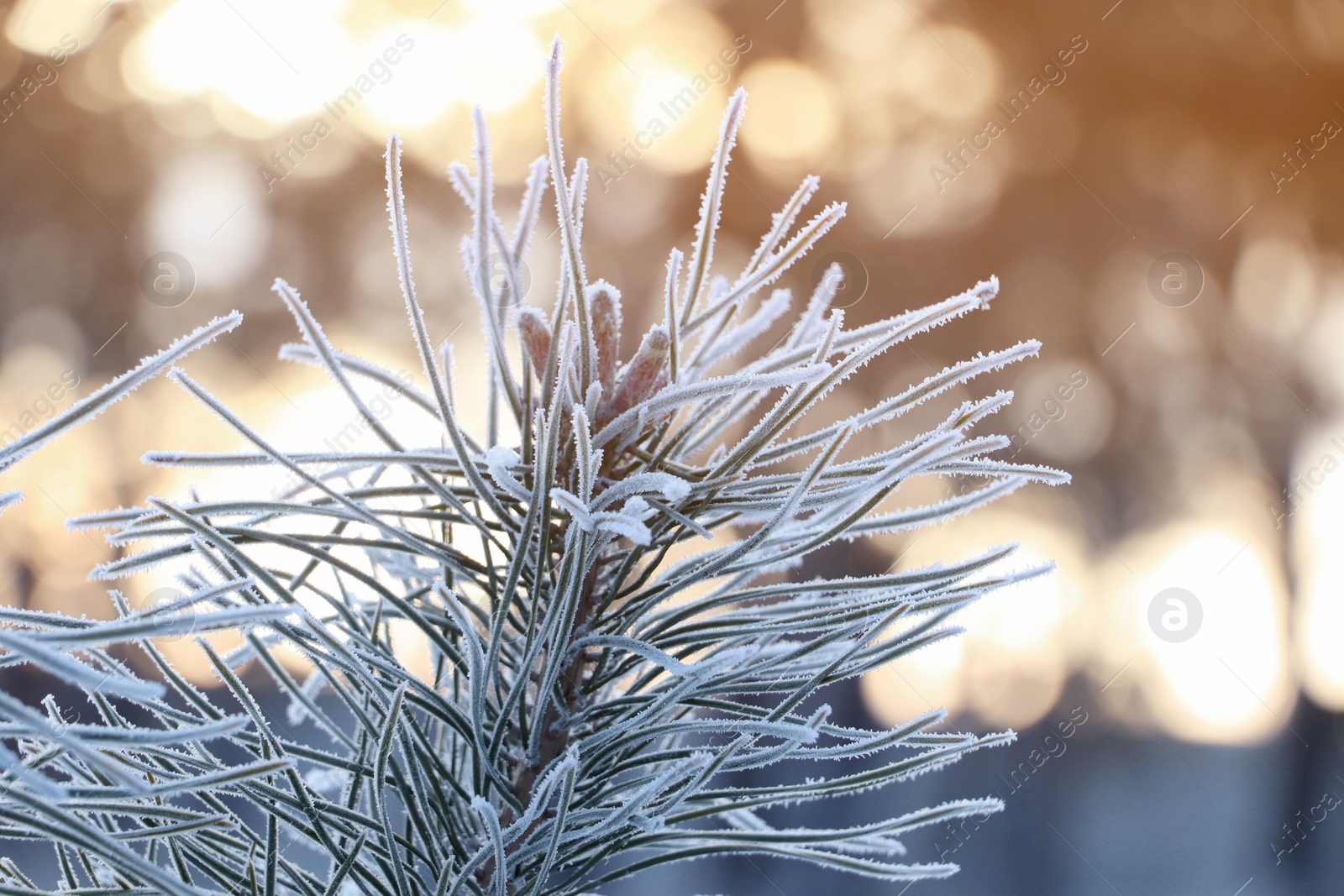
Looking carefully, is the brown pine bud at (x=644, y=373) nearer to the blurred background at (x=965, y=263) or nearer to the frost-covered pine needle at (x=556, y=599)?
the frost-covered pine needle at (x=556, y=599)

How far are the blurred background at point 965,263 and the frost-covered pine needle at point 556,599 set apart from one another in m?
1.29

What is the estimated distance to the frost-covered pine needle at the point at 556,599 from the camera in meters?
0.24

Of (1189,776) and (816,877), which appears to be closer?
(816,877)

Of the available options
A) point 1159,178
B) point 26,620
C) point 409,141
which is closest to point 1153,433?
point 1159,178

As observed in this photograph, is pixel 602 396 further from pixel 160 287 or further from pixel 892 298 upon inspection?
pixel 892 298

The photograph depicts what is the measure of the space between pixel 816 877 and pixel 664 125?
1.49 metres

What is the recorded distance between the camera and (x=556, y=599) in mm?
245

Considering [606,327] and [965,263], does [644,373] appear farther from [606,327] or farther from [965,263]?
[965,263]

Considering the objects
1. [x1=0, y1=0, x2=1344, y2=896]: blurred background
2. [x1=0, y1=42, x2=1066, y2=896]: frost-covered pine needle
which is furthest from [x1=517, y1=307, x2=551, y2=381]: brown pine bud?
[x1=0, y1=0, x2=1344, y2=896]: blurred background

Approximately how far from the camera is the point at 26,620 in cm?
21

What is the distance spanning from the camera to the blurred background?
1796 millimetres

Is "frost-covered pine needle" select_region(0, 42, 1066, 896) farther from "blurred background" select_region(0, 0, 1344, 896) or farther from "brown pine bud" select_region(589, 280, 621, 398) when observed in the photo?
"blurred background" select_region(0, 0, 1344, 896)

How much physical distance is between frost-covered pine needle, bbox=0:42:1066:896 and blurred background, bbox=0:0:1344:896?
129 cm

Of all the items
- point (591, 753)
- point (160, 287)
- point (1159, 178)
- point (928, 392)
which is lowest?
point (591, 753)
